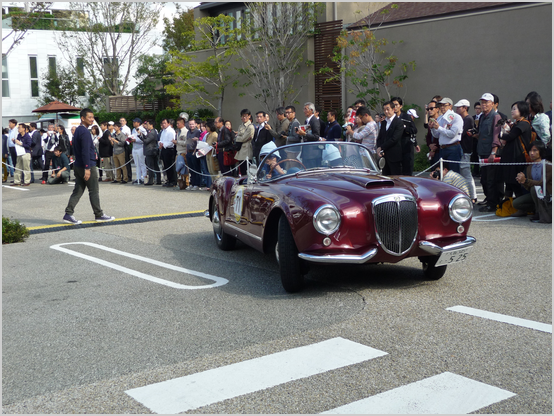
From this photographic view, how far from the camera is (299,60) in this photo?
25.2m

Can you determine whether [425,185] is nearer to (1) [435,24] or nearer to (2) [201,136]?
(2) [201,136]

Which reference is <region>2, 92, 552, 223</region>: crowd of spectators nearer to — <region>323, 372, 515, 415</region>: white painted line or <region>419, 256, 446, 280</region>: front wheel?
<region>419, 256, 446, 280</region>: front wheel

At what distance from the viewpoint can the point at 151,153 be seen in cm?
1827

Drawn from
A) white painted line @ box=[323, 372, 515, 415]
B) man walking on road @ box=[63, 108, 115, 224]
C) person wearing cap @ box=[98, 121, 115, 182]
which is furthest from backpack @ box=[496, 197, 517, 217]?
person wearing cap @ box=[98, 121, 115, 182]

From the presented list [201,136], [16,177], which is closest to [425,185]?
[201,136]

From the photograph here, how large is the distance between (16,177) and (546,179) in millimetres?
17964

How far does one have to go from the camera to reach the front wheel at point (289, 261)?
19.3 feet

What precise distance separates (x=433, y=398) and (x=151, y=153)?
1565cm

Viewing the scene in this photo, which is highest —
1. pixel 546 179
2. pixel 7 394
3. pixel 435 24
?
pixel 435 24

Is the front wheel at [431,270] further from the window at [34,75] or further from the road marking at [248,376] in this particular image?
the window at [34,75]

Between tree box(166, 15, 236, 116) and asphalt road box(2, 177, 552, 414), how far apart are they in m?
20.8

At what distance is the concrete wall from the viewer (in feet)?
56.5

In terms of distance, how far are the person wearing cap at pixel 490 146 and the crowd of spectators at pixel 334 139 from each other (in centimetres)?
Answer: 2

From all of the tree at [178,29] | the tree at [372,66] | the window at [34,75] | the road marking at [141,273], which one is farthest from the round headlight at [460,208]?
the window at [34,75]
